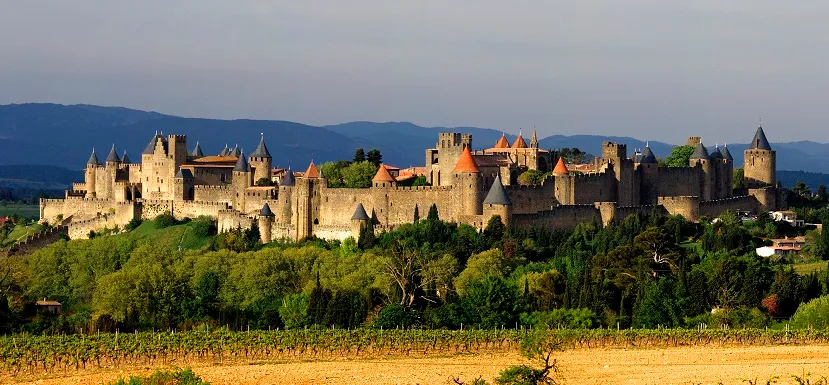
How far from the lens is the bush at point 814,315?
4506 cm

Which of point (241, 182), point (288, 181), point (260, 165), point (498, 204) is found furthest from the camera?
point (260, 165)

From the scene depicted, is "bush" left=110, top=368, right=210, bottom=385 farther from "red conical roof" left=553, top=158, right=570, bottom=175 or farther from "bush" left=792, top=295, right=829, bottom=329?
"red conical roof" left=553, top=158, right=570, bottom=175

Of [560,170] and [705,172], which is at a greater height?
[705,172]

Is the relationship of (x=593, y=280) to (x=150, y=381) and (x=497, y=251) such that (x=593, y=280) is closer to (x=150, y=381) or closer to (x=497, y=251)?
(x=497, y=251)

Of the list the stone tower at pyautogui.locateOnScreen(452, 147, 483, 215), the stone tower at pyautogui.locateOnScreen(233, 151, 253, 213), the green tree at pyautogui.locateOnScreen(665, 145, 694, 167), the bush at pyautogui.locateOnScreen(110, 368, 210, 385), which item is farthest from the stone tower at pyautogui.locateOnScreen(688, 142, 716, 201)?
the bush at pyautogui.locateOnScreen(110, 368, 210, 385)

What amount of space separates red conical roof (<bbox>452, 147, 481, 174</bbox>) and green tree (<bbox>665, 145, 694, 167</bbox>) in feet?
51.1

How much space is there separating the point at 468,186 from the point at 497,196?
1491 mm

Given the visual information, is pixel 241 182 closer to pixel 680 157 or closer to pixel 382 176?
pixel 382 176

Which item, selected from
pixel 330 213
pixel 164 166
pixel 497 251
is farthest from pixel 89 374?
pixel 164 166

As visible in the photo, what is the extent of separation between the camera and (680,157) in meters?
74.4

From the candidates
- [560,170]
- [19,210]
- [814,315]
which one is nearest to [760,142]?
[560,170]

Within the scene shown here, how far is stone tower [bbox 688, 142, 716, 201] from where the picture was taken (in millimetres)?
68125

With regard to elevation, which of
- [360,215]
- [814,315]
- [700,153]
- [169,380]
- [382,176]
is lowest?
[169,380]

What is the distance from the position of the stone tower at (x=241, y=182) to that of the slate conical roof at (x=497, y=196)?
13.3 m
